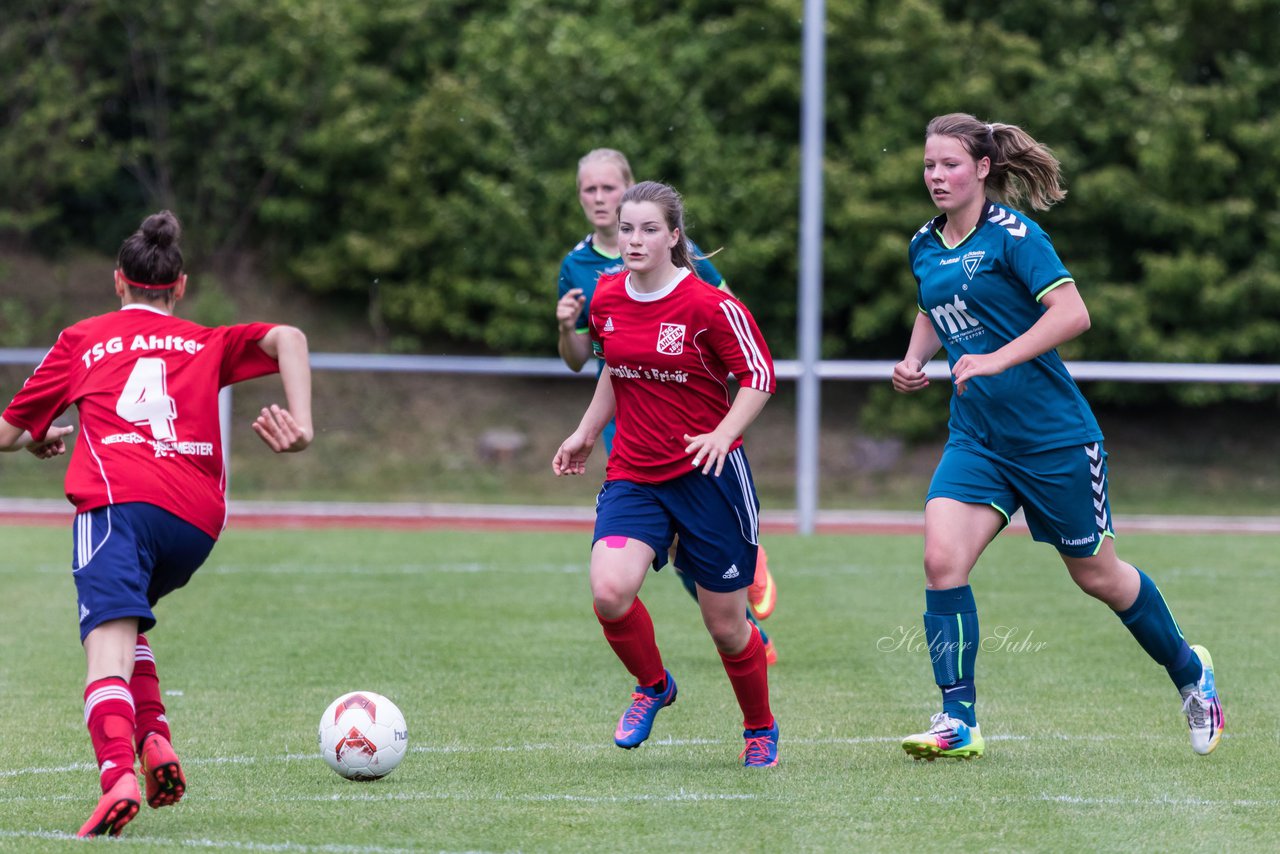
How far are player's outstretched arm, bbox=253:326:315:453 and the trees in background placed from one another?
15131 millimetres

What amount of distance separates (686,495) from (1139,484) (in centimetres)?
1424

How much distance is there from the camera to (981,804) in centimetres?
464

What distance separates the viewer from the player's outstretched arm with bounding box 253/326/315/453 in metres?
4.29

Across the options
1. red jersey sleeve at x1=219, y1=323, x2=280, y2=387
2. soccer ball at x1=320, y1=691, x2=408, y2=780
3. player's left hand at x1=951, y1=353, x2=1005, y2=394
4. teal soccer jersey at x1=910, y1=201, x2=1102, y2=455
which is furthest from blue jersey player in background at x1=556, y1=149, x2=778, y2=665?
red jersey sleeve at x1=219, y1=323, x2=280, y2=387

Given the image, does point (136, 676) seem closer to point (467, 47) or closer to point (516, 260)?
point (516, 260)

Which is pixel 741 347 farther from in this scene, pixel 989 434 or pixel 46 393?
→ pixel 46 393

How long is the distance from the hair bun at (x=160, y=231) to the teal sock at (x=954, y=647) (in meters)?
2.58

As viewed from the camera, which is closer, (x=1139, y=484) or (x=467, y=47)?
→ (x=1139, y=484)

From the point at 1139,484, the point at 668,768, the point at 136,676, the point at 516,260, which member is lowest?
the point at 1139,484

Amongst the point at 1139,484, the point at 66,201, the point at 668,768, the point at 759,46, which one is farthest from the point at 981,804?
the point at 66,201

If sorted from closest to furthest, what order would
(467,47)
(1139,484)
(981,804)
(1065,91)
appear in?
(981,804)
(1139,484)
(1065,91)
(467,47)

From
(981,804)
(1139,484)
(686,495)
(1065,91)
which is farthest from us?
(1065,91)

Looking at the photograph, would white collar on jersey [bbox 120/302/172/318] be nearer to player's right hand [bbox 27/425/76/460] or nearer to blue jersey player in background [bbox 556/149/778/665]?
player's right hand [bbox 27/425/76/460]

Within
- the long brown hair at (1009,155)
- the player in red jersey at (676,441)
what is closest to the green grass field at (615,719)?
the player in red jersey at (676,441)
